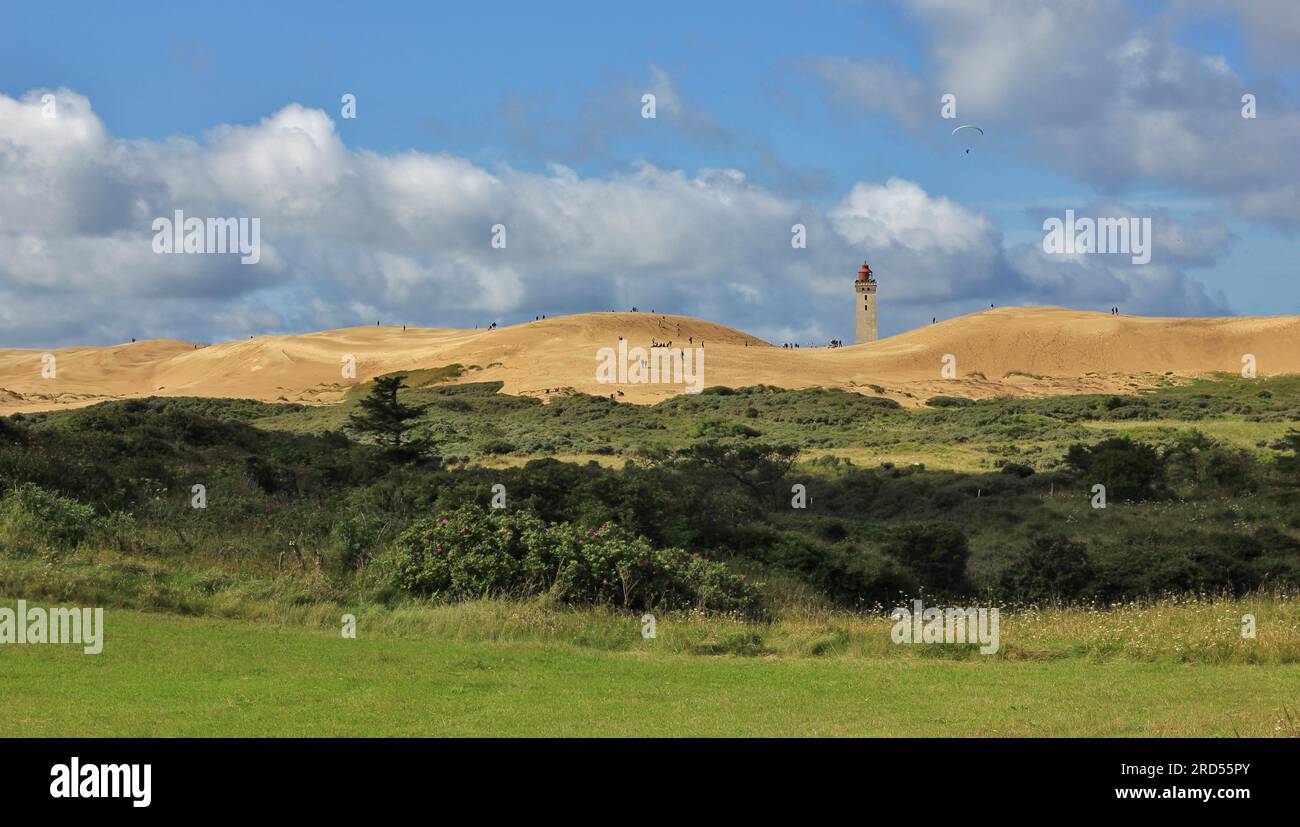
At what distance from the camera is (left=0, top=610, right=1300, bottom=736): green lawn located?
992 cm

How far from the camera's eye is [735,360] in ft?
327

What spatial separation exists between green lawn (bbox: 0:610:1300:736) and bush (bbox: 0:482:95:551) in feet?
17.6

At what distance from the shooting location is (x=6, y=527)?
19266 millimetres

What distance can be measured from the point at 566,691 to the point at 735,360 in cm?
8848

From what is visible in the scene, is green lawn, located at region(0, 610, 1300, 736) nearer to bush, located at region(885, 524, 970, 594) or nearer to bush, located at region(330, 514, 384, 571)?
bush, located at region(330, 514, 384, 571)

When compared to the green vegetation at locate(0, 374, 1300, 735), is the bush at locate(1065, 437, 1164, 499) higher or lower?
higher

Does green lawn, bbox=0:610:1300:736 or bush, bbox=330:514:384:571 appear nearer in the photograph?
green lawn, bbox=0:610:1300:736

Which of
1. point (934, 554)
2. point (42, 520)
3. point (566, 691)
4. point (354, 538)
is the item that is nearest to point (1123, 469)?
point (934, 554)

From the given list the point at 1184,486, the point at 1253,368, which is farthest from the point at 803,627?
the point at 1253,368

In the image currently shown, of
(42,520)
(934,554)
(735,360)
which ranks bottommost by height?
(934,554)

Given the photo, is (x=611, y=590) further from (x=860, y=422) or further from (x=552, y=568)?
(x=860, y=422)

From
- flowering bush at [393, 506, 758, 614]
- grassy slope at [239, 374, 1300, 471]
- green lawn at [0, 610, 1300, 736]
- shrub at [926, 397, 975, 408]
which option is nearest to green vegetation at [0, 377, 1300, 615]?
flowering bush at [393, 506, 758, 614]

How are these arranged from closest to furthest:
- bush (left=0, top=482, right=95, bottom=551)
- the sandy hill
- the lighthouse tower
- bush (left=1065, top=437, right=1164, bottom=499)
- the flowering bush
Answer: the flowering bush < bush (left=0, top=482, right=95, bottom=551) < bush (left=1065, top=437, right=1164, bottom=499) < the sandy hill < the lighthouse tower
